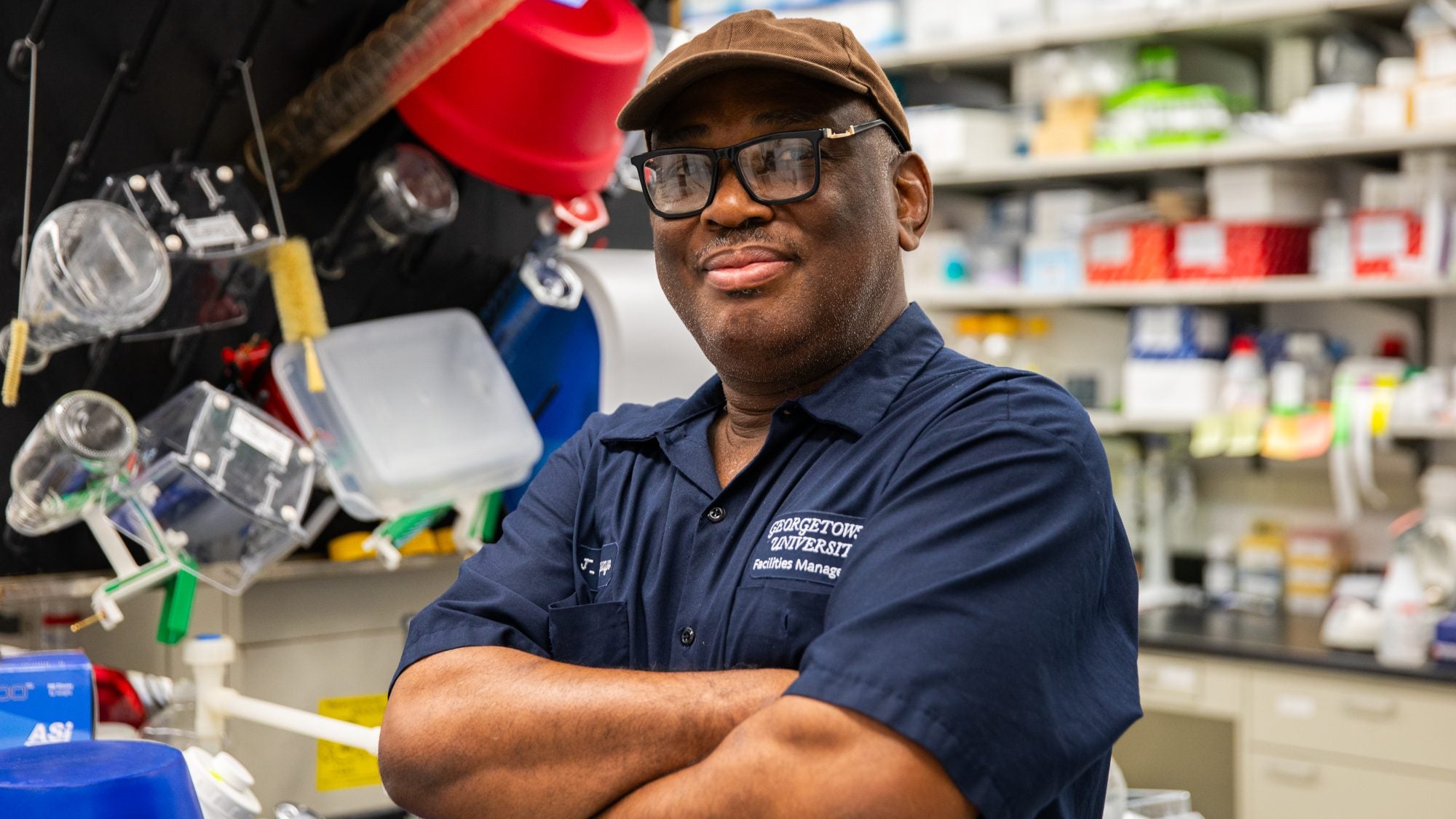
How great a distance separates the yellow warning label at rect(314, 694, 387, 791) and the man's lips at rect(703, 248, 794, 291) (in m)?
1.10

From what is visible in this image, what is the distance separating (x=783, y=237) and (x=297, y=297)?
85 centimetres

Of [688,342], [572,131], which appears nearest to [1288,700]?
[688,342]

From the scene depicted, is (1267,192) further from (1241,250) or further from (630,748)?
(630,748)

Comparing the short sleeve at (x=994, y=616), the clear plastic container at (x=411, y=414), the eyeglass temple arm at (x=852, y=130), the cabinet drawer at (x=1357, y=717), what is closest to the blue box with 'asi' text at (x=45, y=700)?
the clear plastic container at (x=411, y=414)

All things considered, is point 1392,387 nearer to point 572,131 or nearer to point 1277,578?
point 1277,578

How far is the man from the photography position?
3.37 ft

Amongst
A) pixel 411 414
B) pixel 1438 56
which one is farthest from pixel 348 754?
pixel 1438 56

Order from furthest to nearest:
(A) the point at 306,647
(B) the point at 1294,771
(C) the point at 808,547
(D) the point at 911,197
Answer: (B) the point at 1294,771 < (A) the point at 306,647 < (D) the point at 911,197 < (C) the point at 808,547

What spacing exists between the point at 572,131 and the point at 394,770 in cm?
99

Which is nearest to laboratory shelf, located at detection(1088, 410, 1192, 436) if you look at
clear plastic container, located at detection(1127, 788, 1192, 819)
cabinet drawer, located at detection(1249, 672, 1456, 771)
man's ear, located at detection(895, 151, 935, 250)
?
cabinet drawer, located at detection(1249, 672, 1456, 771)

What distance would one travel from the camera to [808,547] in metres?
1.22

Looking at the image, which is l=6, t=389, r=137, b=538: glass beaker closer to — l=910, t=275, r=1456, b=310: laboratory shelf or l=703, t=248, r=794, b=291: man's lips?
l=703, t=248, r=794, b=291: man's lips

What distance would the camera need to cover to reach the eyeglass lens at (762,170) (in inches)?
50.3

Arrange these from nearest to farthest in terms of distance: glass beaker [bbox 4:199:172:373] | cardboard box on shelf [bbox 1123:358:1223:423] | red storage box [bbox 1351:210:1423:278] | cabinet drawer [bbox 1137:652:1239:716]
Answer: glass beaker [bbox 4:199:172:373] → cabinet drawer [bbox 1137:652:1239:716] → red storage box [bbox 1351:210:1423:278] → cardboard box on shelf [bbox 1123:358:1223:423]
